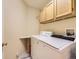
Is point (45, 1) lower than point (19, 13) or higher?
higher

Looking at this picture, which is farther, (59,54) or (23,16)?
(23,16)

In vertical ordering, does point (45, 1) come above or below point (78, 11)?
above

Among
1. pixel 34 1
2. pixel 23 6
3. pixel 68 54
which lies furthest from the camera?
pixel 23 6

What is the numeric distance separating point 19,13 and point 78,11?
317 centimetres

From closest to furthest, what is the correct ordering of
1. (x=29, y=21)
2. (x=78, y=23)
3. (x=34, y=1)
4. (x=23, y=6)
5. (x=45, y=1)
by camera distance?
(x=78, y=23), (x=45, y=1), (x=34, y=1), (x=23, y=6), (x=29, y=21)

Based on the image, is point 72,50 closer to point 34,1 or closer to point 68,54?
point 68,54

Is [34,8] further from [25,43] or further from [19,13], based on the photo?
[25,43]

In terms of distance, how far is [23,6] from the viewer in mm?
4047

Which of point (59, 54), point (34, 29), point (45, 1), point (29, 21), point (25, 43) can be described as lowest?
point (25, 43)

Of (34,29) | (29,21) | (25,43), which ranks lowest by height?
(25,43)

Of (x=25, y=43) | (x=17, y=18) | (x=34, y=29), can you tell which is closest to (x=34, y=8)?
(x=34, y=29)

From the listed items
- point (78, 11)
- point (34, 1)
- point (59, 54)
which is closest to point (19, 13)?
point (34, 1)

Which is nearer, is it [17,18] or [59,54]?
[59,54]

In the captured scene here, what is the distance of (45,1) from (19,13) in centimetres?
103
